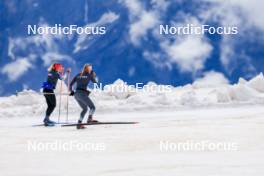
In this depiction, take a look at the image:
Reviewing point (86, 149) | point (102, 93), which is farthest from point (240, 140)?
point (102, 93)

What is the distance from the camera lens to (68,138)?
472 inches

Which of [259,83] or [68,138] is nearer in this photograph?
[68,138]

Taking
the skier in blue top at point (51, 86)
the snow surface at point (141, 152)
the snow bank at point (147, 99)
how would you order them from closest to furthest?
the snow surface at point (141, 152)
the skier in blue top at point (51, 86)
the snow bank at point (147, 99)

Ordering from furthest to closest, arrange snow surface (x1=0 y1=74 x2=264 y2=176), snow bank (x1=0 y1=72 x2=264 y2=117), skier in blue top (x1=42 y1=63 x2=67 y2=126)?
snow bank (x1=0 y1=72 x2=264 y2=117), skier in blue top (x1=42 y1=63 x2=67 y2=126), snow surface (x1=0 y1=74 x2=264 y2=176)

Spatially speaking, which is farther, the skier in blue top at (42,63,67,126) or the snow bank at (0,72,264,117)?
the snow bank at (0,72,264,117)

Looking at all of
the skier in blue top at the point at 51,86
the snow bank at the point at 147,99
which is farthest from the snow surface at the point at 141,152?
the snow bank at the point at 147,99

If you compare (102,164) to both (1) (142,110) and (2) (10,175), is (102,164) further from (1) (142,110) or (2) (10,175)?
(1) (142,110)

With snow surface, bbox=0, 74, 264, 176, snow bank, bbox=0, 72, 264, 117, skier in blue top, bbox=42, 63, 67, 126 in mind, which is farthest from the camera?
snow bank, bbox=0, 72, 264, 117

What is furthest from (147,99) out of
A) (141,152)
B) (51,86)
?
(141,152)

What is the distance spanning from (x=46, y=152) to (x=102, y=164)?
1940mm

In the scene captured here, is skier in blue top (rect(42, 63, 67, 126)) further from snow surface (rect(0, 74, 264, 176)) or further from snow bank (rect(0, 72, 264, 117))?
snow bank (rect(0, 72, 264, 117))

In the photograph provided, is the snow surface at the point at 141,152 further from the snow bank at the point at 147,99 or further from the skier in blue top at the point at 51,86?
the snow bank at the point at 147,99

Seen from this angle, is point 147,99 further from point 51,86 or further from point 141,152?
point 141,152


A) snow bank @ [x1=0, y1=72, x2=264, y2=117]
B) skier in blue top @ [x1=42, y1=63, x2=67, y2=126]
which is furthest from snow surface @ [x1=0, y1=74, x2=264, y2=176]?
snow bank @ [x1=0, y1=72, x2=264, y2=117]
